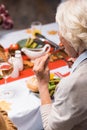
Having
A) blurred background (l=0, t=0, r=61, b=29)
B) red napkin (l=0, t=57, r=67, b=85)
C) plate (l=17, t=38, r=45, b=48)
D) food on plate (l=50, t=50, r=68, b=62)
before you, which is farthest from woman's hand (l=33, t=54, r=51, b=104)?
blurred background (l=0, t=0, r=61, b=29)

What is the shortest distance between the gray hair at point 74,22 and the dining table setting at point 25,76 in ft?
1.40

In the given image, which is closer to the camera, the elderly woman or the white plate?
the elderly woman

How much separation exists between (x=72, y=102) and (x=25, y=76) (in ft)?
2.09

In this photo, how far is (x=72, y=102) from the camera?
1261mm

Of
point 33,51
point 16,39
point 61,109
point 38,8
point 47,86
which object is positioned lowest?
point 61,109

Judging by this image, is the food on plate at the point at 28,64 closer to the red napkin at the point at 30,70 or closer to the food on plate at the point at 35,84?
the red napkin at the point at 30,70

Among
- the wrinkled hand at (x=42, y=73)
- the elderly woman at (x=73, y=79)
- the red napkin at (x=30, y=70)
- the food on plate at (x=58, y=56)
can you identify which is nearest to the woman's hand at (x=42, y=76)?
the wrinkled hand at (x=42, y=73)

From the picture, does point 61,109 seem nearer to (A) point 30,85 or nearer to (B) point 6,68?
(A) point 30,85

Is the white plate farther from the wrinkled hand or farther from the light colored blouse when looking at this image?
the light colored blouse

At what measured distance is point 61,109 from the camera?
132cm

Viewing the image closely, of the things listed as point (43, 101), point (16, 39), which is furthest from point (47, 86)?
point (16, 39)

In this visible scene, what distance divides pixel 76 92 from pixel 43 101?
320mm

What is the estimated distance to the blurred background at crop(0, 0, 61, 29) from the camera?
5355mm

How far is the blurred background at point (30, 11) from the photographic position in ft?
17.6
